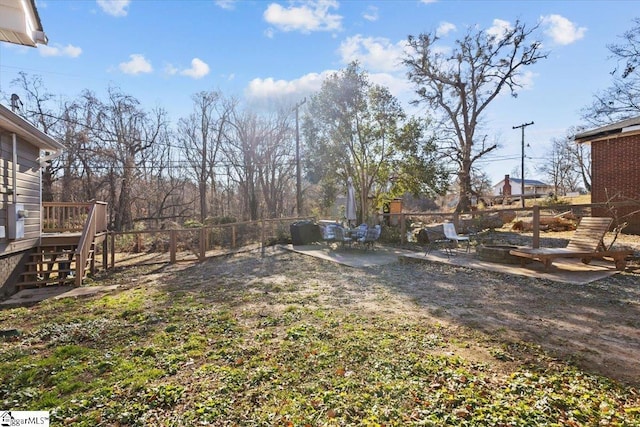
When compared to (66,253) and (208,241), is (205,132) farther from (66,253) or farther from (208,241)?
(66,253)

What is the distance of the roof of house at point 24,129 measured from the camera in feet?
18.5

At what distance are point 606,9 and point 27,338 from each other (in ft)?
47.2

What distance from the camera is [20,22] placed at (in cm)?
380

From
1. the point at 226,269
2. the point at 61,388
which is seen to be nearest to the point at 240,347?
the point at 61,388

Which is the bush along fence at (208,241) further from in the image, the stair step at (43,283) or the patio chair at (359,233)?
the stair step at (43,283)

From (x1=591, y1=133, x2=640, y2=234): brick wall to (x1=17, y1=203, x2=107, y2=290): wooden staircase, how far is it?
47.0 ft

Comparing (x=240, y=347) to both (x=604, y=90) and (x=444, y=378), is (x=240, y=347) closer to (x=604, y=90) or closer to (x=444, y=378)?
(x=444, y=378)

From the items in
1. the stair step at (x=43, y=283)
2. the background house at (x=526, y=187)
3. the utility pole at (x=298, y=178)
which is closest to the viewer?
the stair step at (x=43, y=283)

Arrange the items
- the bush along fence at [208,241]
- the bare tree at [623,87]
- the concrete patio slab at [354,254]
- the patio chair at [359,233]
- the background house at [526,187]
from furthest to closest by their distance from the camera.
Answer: the background house at [526,187] → the bare tree at [623,87] → the bush along fence at [208,241] → the patio chair at [359,233] → the concrete patio slab at [354,254]

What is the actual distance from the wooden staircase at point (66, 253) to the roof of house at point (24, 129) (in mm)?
1591

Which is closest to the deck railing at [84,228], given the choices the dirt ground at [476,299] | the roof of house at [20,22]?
the dirt ground at [476,299]

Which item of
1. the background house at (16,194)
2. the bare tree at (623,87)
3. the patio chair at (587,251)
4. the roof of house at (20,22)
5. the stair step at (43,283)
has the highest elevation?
the bare tree at (623,87)

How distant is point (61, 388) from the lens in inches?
103

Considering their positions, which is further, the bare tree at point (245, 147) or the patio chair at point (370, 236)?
the bare tree at point (245, 147)
